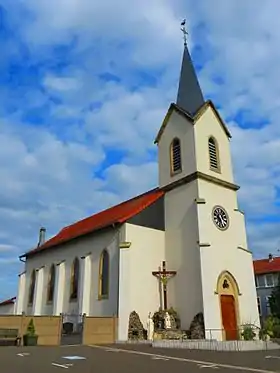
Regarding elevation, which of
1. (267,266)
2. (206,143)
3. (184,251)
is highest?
(206,143)

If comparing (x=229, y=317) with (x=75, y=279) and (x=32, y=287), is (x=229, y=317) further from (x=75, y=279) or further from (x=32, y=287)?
(x=32, y=287)

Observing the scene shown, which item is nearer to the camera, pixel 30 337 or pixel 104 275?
pixel 30 337

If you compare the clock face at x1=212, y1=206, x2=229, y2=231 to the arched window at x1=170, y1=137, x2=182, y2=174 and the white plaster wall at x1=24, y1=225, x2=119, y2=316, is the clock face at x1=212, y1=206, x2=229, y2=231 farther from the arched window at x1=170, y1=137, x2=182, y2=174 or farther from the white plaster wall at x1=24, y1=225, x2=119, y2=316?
the white plaster wall at x1=24, y1=225, x2=119, y2=316

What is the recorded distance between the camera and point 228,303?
24.4m

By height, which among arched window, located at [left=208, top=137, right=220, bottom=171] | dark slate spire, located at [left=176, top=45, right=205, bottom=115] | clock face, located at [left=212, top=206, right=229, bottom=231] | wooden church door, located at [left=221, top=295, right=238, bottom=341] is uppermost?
dark slate spire, located at [left=176, top=45, right=205, bottom=115]

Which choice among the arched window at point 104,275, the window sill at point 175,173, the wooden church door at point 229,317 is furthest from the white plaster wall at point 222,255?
the arched window at point 104,275

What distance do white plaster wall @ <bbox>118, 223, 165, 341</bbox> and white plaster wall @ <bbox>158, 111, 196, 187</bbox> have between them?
4.58 meters

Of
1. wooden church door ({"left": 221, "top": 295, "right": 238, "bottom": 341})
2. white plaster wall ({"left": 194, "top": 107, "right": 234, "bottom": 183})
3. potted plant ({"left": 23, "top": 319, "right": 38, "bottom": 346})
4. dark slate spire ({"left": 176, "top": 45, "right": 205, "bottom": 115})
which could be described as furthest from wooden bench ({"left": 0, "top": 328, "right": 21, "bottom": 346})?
dark slate spire ({"left": 176, "top": 45, "right": 205, "bottom": 115})

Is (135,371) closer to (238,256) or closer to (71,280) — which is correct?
(238,256)

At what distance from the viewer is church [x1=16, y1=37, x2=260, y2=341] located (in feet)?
77.7

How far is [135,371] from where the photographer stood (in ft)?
34.8

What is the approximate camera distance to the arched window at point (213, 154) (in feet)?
91.6

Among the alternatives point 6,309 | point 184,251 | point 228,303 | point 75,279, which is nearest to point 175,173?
point 184,251

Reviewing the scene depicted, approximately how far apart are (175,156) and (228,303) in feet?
36.4
